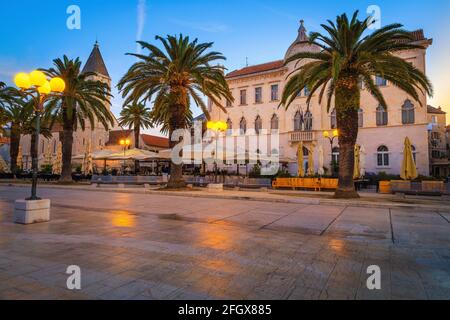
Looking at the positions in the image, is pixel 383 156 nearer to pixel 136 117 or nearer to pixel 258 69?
pixel 258 69

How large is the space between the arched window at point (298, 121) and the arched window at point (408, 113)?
1032 cm

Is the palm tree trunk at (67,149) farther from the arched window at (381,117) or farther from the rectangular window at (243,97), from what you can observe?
the arched window at (381,117)

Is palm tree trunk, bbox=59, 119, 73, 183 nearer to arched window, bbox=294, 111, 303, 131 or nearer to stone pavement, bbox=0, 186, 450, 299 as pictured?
stone pavement, bbox=0, 186, 450, 299

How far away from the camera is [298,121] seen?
33938mm

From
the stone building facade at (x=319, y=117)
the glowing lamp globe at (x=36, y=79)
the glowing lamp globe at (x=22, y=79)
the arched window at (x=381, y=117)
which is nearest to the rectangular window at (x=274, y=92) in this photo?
the stone building facade at (x=319, y=117)

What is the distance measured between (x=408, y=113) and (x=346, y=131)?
17.4 metres

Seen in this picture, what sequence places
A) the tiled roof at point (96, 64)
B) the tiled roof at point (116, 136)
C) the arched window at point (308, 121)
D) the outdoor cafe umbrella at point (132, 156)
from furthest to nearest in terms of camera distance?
the tiled roof at point (96, 64), the tiled roof at point (116, 136), the arched window at point (308, 121), the outdoor cafe umbrella at point (132, 156)

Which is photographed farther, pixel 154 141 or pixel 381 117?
pixel 154 141

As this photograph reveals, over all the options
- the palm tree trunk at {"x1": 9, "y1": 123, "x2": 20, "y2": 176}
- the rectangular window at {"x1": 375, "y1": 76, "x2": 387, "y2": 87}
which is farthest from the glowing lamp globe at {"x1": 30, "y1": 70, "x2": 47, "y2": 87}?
the palm tree trunk at {"x1": 9, "y1": 123, "x2": 20, "y2": 176}

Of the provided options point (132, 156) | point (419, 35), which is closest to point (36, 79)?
point (132, 156)

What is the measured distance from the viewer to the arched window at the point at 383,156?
29000 mm

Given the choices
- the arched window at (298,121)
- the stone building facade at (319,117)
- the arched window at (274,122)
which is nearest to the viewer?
the stone building facade at (319,117)
